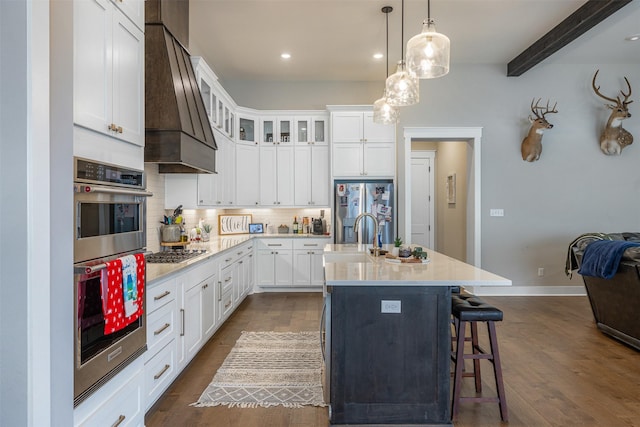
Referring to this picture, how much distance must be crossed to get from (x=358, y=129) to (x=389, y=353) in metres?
3.82

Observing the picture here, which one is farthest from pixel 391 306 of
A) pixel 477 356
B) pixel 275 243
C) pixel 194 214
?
pixel 275 243

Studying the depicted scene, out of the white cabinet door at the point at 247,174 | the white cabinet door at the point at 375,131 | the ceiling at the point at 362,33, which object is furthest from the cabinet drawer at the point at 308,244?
the ceiling at the point at 362,33

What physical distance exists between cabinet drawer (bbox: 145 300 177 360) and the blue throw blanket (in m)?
3.65

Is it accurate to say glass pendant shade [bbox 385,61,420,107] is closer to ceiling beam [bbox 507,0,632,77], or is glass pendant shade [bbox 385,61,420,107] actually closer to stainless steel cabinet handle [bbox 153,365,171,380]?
ceiling beam [bbox 507,0,632,77]

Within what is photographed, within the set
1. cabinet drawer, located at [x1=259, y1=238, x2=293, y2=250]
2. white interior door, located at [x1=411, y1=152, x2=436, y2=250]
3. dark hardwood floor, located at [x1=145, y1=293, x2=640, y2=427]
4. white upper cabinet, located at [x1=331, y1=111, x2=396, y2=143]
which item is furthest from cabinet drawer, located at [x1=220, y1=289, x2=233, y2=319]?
white interior door, located at [x1=411, y1=152, x2=436, y2=250]

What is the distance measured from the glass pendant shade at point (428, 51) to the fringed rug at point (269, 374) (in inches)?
90.4

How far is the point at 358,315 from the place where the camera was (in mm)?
2156

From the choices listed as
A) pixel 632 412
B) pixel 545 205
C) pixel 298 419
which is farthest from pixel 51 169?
pixel 545 205

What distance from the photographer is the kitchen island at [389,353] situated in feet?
7.04

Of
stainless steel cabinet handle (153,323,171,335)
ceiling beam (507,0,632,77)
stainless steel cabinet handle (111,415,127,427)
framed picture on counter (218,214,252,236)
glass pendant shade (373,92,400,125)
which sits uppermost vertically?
ceiling beam (507,0,632,77)

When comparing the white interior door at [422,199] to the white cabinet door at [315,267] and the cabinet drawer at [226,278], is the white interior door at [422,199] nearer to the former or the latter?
the white cabinet door at [315,267]

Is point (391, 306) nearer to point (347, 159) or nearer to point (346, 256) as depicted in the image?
point (346, 256)

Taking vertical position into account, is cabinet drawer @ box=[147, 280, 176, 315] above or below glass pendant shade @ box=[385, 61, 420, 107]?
below

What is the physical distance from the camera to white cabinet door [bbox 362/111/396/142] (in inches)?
212
